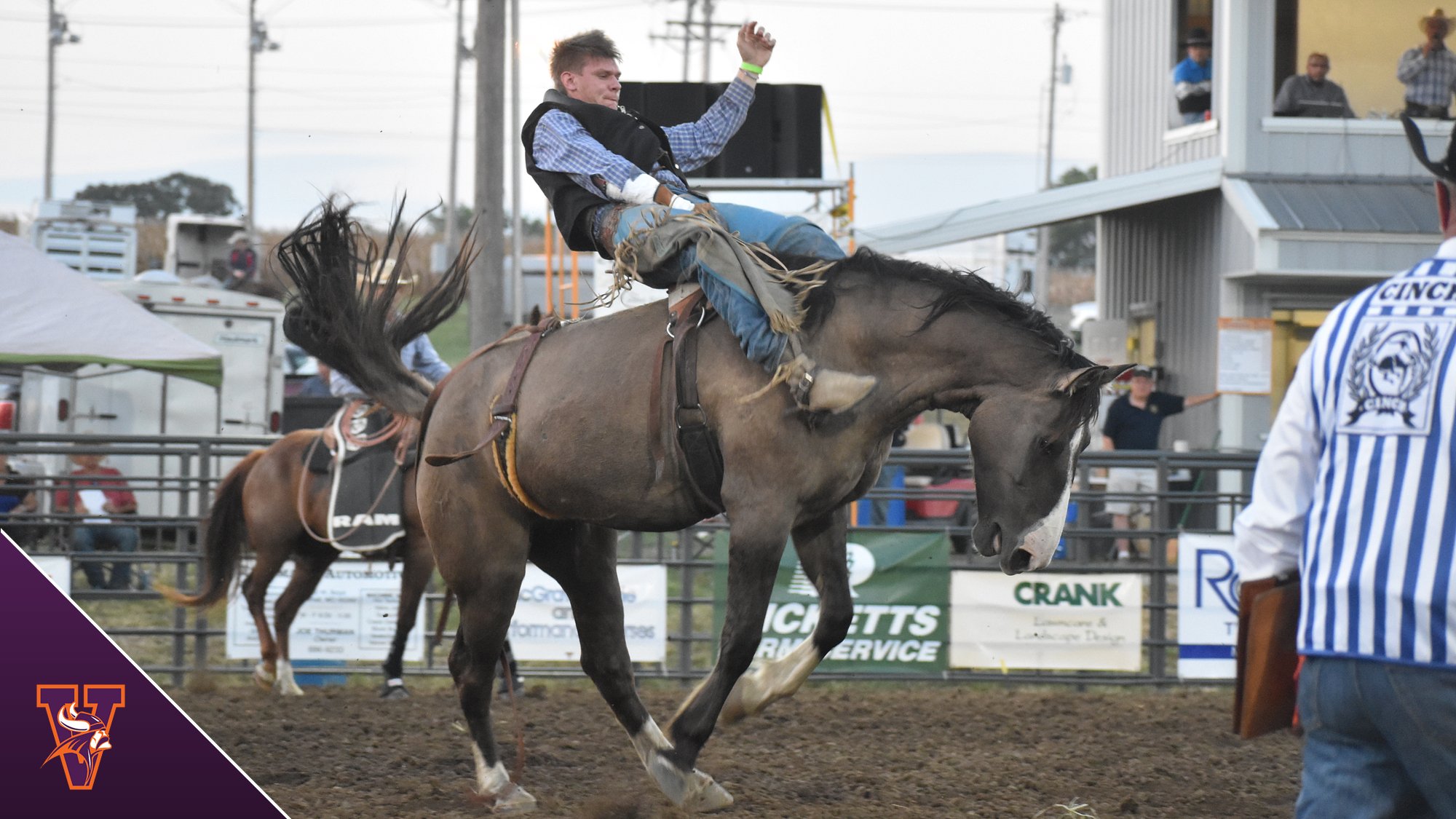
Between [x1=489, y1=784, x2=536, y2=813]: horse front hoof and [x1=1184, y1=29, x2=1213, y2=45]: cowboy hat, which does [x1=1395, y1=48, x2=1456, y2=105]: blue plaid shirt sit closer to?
[x1=1184, y1=29, x2=1213, y2=45]: cowboy hat

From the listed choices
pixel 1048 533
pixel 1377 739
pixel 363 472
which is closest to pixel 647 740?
pixel 1048 533

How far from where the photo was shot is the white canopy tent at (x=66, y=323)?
26.6ft

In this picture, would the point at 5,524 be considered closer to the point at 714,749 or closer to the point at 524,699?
the point at 524,699

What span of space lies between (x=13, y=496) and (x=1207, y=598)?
7501 mm

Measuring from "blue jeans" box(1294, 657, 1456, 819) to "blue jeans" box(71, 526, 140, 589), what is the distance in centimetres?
797

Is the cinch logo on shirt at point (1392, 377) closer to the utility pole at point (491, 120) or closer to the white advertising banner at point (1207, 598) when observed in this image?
the white advertising banner at point (1207, 598)

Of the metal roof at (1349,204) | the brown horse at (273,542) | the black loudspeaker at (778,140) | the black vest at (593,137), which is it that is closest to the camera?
the black vest at (593,137)

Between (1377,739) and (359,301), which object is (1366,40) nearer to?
(359,301)

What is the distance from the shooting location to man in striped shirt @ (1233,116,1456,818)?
2.35 m

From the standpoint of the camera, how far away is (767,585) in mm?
4258

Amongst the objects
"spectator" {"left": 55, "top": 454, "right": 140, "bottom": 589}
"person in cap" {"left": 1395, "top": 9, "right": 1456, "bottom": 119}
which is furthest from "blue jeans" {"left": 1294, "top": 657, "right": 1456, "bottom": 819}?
"person in cap" {"left": 1395, "top": 9, "right": 1456, "bottom": 119}

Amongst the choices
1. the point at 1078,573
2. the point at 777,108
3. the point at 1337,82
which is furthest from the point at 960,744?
the point at 1337,82

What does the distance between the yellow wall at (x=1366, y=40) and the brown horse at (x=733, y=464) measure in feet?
44.0

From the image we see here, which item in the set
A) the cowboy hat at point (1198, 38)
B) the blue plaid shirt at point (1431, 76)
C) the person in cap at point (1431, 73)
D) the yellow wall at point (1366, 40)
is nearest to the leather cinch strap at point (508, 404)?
the cowboy hat at point (1198, 38)
